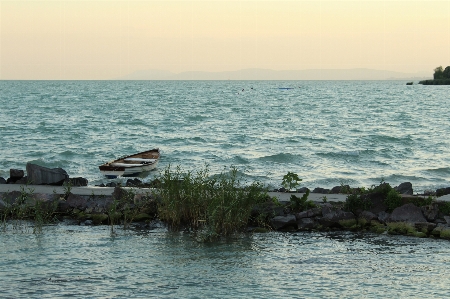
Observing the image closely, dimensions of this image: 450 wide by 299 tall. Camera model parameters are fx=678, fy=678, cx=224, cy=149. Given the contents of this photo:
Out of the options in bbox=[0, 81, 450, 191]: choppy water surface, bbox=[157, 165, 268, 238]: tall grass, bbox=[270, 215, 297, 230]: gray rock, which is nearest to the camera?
bbox=[157, 165, 268, 238]: tall grass

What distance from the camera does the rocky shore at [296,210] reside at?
17734mm

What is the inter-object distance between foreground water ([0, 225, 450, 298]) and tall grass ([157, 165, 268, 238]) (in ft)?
1.42

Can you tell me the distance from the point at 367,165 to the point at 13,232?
24.0 metres

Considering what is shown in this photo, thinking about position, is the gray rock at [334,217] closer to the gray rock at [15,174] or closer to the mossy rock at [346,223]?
the mossy rock at [346,223]

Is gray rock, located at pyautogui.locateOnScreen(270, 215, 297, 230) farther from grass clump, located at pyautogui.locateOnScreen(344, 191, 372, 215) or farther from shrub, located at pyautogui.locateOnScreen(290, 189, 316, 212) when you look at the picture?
grass clump, located at pyautogui.locateOnScreen(344, 191, 372, 215)

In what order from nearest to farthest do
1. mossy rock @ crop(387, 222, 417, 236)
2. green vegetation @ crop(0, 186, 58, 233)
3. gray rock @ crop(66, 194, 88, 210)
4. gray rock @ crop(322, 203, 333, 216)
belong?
mossy rock @ crop(387, 222, 417, 236), green vegetation @ crop(0, 186, 58, 233), gray rock @ crop(322, 203, 333, 216), gray rock @ crop(66, 194, 88, 210)

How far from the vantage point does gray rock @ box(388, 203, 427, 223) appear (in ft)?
58.6

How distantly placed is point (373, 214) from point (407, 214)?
88cm

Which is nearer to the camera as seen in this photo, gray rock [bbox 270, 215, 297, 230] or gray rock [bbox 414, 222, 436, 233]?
gray rock [bbox 414, 222, 436, 233]

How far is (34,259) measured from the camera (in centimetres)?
1461

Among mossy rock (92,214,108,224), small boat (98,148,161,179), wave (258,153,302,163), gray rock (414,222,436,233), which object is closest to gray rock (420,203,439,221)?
gray rock (414,222,436,233)

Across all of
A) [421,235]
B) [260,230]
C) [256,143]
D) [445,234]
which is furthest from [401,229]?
[256,143]

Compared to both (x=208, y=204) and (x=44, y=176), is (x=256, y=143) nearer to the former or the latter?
(x=44, y=176)

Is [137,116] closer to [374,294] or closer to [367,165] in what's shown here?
[367,165]
